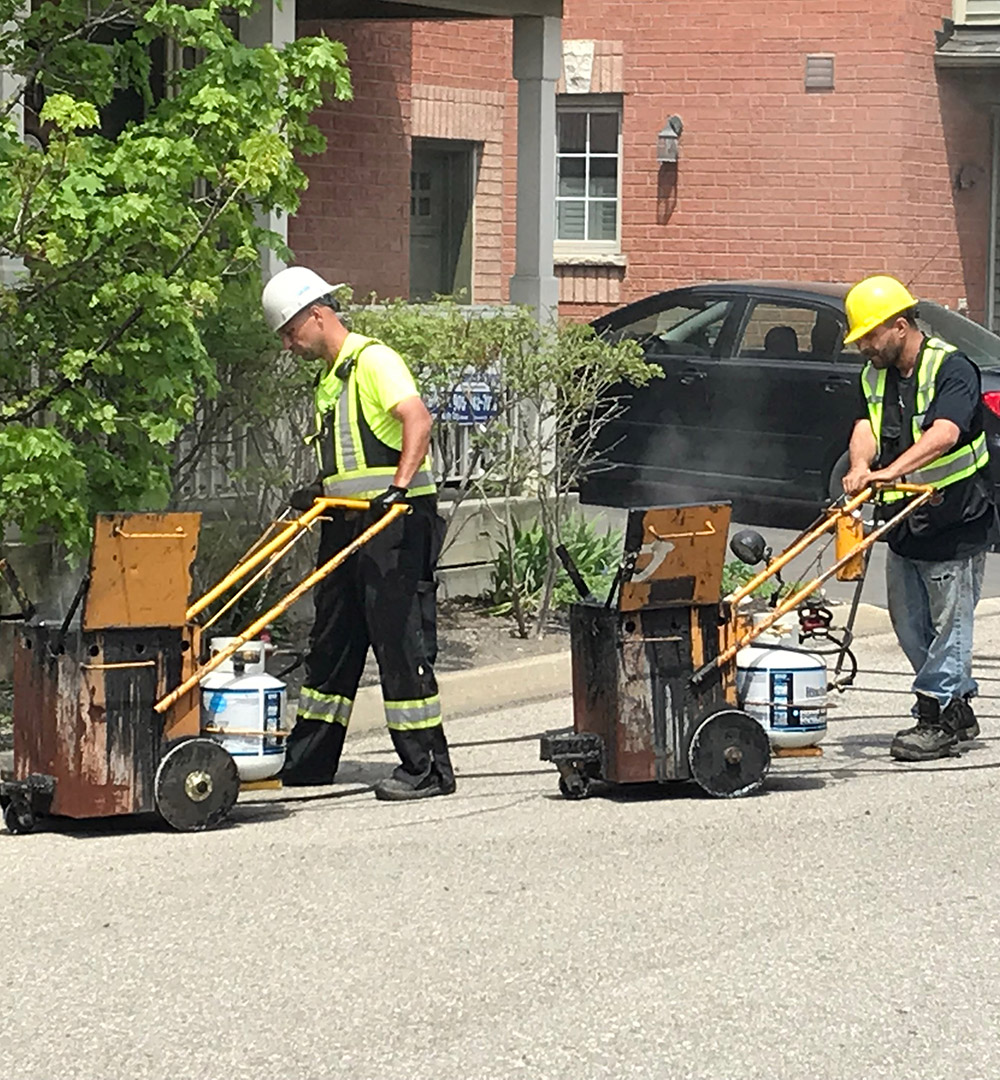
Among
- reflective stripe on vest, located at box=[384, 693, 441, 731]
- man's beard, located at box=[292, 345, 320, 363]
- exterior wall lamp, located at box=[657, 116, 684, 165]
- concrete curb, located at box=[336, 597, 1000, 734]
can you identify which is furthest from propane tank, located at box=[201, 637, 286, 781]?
exterior wall lamp, located at box=[657, 116, 684, 165]

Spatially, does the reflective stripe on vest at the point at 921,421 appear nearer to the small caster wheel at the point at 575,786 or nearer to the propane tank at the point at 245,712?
the small caster wheel at the point at 575,786

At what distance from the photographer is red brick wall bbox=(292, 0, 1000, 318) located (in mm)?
21203

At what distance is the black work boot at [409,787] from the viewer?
836 cm

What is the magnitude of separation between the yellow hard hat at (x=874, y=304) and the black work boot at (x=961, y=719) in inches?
59.2

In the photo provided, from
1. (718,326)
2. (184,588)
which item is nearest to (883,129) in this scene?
(718,326)

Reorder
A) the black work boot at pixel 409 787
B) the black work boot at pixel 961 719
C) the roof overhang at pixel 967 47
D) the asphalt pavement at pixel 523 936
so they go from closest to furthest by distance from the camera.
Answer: the asphalt pavement at pixel 523 936 < the black work boot at pixel 409 787 < the black work boot at pixel 961 719 < the roof overhang at pixel 967 47

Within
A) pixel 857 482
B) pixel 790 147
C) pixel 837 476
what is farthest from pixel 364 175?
pixel 857 482

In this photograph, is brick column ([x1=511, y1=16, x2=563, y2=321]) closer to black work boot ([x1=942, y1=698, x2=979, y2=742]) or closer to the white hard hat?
black work boot ([x1=942, y1=698, x2=979, y2=742])

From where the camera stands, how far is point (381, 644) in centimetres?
829

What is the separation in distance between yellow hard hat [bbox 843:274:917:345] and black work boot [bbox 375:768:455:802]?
2.31m

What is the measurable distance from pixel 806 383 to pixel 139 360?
266 inches

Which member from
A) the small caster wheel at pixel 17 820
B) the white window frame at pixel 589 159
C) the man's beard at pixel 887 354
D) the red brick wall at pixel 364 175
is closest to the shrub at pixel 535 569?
the man's beard at pixel 887 354

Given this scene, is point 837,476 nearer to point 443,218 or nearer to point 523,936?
point 443,218

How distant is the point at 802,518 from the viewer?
15.2 metres
